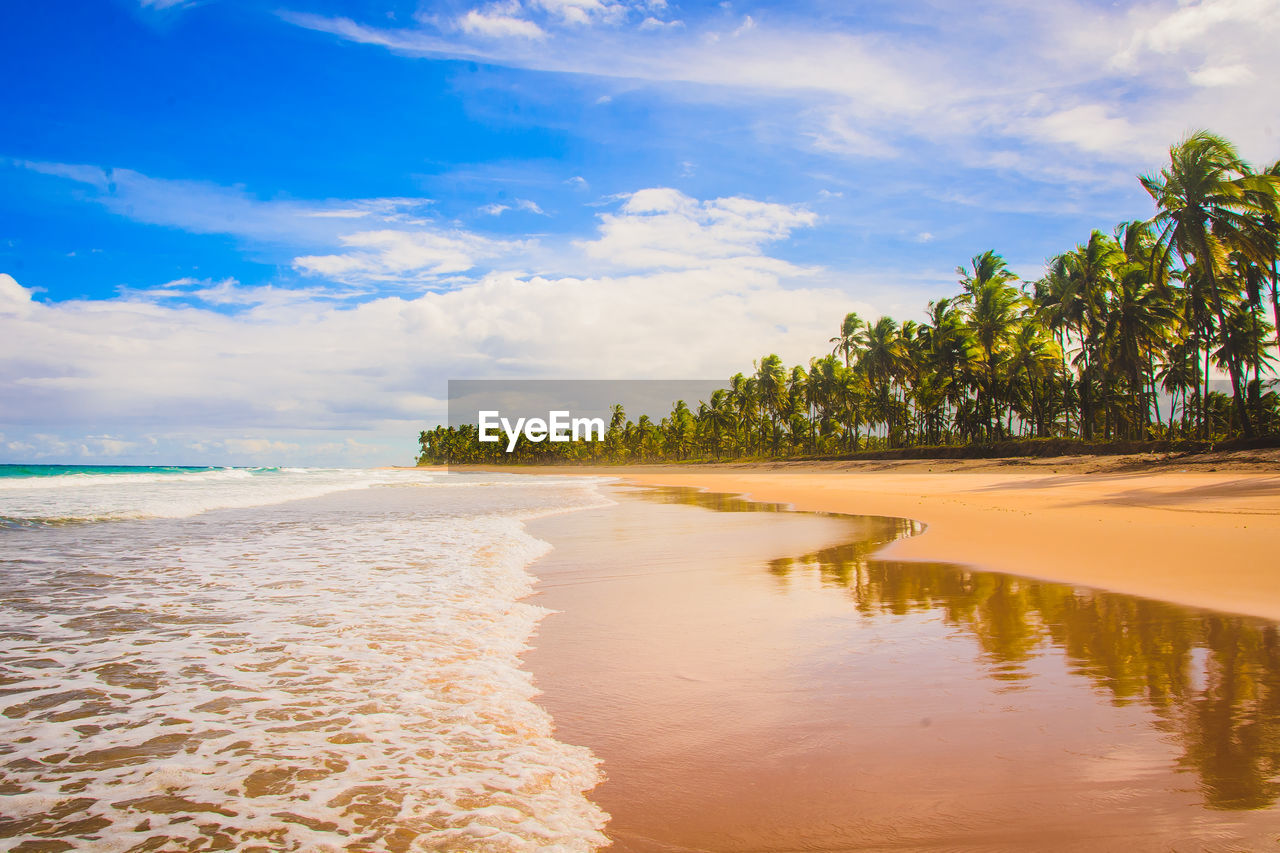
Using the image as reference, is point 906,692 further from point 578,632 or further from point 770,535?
point 770,535

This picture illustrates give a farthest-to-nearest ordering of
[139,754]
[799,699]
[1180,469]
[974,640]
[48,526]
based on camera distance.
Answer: [1180,469]
[48,526]
[974,640]
[799,699]
[139,754]

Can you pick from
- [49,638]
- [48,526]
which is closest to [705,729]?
[49,638]

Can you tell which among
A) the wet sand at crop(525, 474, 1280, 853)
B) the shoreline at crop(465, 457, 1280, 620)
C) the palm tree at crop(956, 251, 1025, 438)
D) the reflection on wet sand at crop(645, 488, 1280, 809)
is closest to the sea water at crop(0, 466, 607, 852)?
the wet sand at crop(525, 474, 1280, 853)

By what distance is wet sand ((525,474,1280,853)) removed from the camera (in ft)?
8.85

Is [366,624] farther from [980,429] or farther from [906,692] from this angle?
[980,429]

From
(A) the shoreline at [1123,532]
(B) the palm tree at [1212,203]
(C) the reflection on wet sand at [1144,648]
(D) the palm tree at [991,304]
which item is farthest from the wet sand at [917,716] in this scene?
(D) the palm tree at [991,304]

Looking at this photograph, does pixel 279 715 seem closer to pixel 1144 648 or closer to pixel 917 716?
pixel 917 716

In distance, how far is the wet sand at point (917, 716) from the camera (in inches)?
106

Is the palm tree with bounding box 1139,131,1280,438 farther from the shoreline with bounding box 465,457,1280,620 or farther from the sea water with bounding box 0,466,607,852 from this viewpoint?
Result: the sea water with bounding box 0,466,607,852

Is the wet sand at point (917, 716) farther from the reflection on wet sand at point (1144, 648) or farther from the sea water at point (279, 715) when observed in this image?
the sea water at point (279, 715)

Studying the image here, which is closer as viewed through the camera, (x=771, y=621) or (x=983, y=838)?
(x=983, y=838)

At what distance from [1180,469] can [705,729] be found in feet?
96.4

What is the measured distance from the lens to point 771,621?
6.07 meters

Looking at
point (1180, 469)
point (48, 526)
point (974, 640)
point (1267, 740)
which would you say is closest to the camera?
point (1267, 740)
